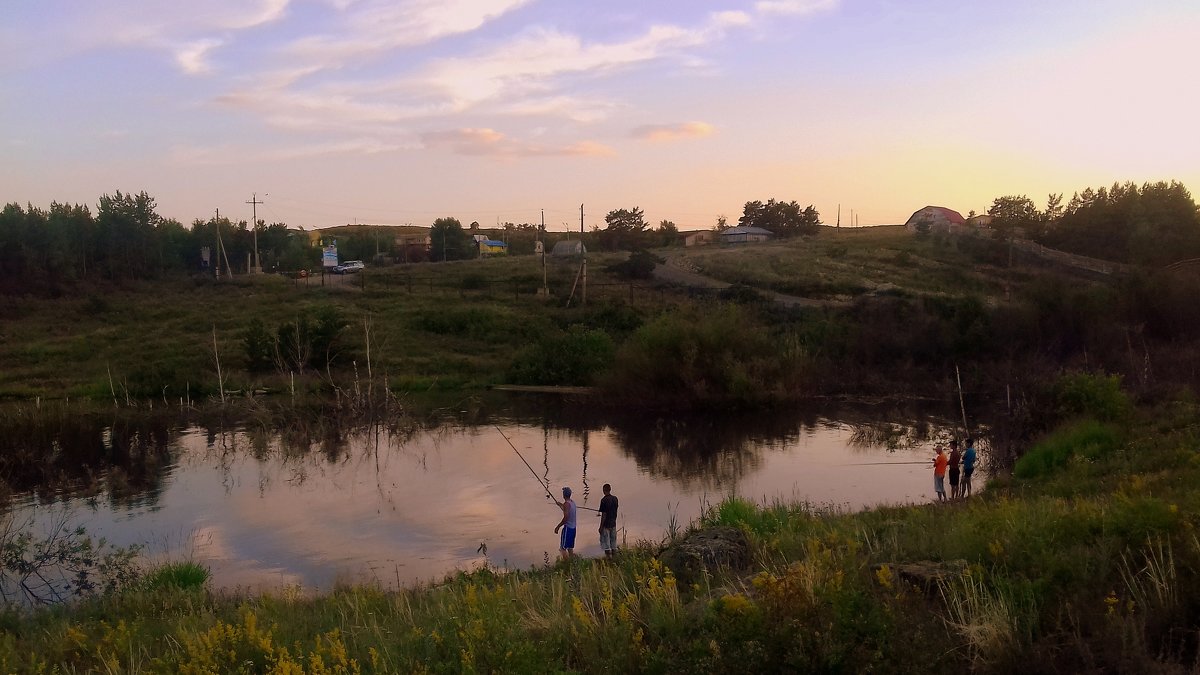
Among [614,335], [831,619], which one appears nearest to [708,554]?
[831,619]

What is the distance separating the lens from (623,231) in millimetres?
95812

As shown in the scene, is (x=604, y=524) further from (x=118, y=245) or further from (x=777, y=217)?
(x=777, y=217)

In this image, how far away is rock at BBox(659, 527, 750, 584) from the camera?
28.3 feet

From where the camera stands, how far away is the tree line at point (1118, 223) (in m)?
59.9

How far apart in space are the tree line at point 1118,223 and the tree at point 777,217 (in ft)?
92.8

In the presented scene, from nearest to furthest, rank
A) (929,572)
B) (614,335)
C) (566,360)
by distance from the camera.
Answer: (929,572) → (566,360) → (614,335)

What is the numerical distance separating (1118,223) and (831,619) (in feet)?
253

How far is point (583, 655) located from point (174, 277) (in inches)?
2952

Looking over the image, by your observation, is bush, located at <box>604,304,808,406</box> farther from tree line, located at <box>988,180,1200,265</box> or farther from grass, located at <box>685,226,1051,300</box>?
tree line, located at <box>988,180,1200,265</box>

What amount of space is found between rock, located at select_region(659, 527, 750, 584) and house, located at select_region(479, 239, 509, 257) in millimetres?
93458

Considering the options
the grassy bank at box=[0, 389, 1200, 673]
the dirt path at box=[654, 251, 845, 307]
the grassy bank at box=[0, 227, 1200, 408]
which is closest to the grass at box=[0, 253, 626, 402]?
the grassy bank at box=[0, 227, 1200, 408]

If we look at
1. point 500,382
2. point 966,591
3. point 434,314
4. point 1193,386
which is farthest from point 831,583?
point 434,314

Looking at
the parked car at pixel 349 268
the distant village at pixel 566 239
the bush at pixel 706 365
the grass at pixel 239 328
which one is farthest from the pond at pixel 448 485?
the distant village at pixel 566 239

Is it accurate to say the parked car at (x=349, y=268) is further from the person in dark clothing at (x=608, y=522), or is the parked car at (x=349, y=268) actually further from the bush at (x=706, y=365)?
the person in dark clothing at (x=608, y=522)
